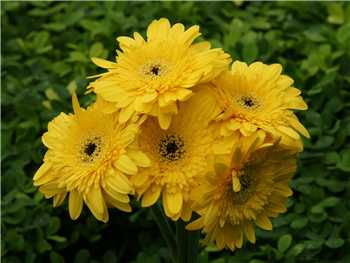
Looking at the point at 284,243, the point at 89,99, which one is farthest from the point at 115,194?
the point at 89,99

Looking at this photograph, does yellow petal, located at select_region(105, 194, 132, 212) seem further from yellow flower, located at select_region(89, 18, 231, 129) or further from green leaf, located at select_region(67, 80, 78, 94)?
Result: green leaf, located at select_region(67, 80, 78, 94)

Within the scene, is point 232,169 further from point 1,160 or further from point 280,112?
point 1,160

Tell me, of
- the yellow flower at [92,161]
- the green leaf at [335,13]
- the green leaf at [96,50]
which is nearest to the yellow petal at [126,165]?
the yellow flower at [92,161]

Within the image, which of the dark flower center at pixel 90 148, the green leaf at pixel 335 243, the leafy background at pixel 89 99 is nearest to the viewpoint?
the dark flower center at pixel 90 148

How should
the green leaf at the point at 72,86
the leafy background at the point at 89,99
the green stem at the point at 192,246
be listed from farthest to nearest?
the green leaf at the point at 72,86, the leafy background at the point at 89,99, the green stem at the point at 192,246

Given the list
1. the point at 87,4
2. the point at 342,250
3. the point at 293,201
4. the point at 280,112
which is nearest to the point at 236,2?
the point at 87,4

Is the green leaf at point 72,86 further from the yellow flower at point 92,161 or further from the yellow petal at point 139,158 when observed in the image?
the yellow petal at point 139,158

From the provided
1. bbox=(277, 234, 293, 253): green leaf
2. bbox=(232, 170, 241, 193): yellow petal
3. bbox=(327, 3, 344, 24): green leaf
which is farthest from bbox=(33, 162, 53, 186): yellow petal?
bbox=(327, 3, 344, 24): green leaf
